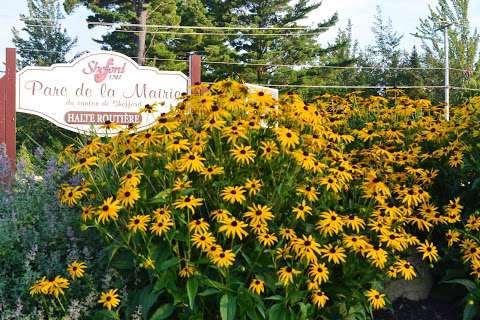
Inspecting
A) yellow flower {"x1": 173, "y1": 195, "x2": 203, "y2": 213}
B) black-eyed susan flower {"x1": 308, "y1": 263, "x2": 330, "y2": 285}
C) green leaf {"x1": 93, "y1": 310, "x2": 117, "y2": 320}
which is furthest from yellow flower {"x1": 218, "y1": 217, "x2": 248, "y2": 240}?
green leaf {"x1": 93, "y1": 310, "x2": 117, "y2": 320}

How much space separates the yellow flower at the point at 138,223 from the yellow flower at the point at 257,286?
0.53m

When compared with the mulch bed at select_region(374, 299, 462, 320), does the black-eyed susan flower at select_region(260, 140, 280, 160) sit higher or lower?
higher

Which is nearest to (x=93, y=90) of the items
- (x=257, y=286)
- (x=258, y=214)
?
(x=258, y=214)

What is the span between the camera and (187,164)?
8.86ft

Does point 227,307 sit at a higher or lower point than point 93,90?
lower

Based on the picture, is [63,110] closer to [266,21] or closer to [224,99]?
[224,99]

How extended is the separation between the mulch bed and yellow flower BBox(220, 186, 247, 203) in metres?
1.26

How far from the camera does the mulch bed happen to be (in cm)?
348

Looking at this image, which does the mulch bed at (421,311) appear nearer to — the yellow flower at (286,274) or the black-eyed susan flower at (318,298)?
the black-eyed susan flower at (318,298)

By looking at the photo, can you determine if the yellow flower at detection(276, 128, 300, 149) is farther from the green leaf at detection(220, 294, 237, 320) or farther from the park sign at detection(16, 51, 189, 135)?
the park sign at detection(16, 51, 189, 135)

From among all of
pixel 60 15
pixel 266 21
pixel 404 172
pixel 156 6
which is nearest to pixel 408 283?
pixel 404 172

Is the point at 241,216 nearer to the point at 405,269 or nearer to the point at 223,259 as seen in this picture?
the point at 223,259

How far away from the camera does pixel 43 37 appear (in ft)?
100

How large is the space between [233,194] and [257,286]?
412 millimetres
